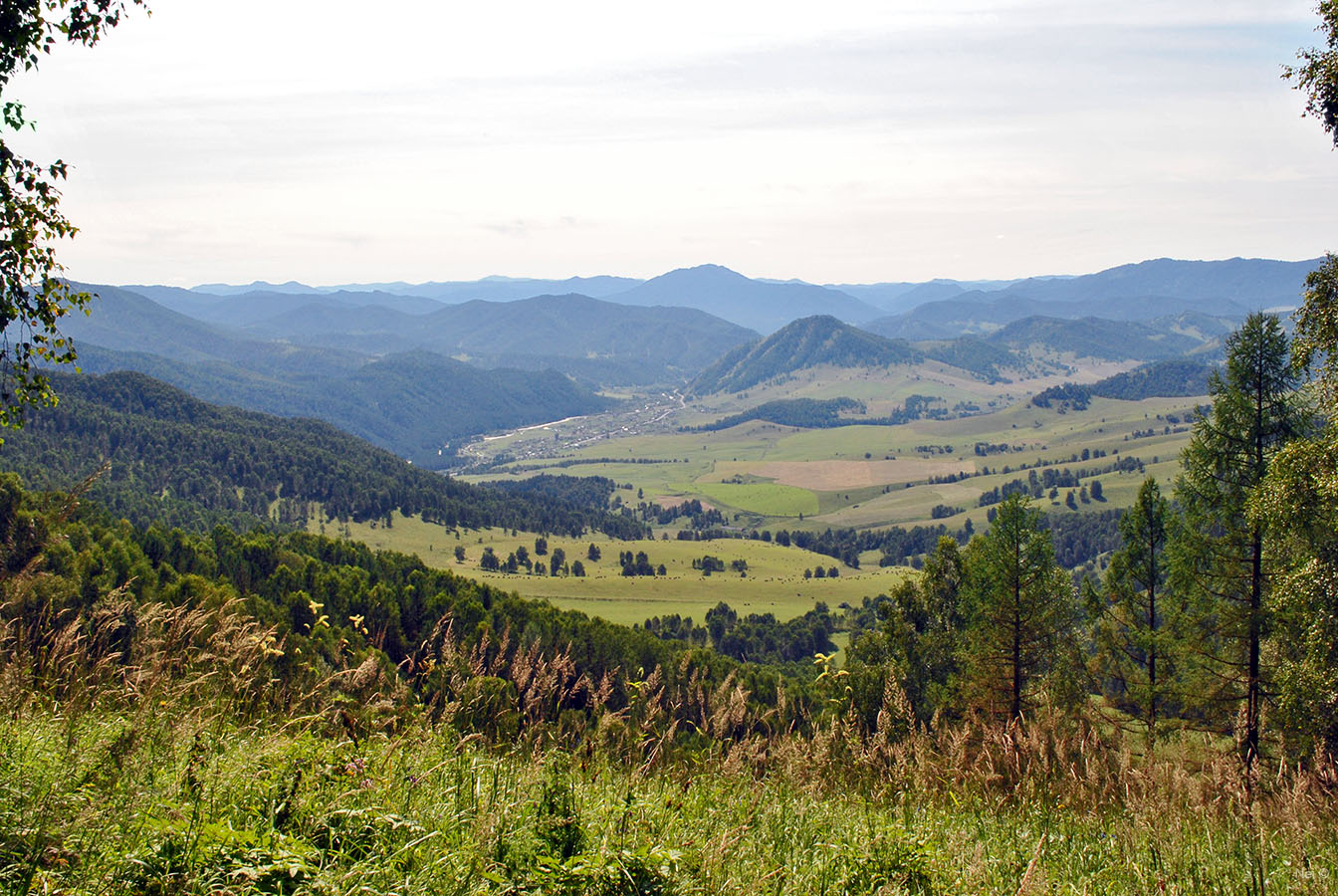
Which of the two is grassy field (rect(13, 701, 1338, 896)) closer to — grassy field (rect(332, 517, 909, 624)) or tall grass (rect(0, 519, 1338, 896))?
tall grass (rect(0, 519, 1338, 896))

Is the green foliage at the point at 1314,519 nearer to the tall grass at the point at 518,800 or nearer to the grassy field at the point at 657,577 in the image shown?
the tall grass at the point at 518,800

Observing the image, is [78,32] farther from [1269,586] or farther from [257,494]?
[257,494]

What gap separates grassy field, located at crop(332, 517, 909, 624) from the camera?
436 ft

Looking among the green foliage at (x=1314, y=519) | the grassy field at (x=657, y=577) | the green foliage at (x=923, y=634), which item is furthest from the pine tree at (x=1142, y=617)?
the grassy field at (x=657, y=577)

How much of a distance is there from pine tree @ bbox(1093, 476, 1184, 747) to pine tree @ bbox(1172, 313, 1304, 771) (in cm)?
322

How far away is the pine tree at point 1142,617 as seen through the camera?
27922 mm

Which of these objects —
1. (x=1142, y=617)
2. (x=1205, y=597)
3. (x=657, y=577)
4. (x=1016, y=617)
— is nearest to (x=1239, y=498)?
(x=1205, y=597)

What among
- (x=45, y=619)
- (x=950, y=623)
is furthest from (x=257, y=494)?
(x=45, y=619)

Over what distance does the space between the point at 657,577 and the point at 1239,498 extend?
13924 centimetres

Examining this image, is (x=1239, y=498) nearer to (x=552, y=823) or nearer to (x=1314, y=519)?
(x=1314, y=519)

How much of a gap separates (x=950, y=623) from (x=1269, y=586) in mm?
15236

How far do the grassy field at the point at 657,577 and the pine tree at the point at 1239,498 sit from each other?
9735cm

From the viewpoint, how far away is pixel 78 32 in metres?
8.68

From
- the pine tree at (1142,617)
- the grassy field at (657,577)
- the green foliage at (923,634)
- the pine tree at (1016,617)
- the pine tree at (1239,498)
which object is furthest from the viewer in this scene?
the grassy field at (657,577)
